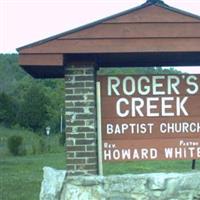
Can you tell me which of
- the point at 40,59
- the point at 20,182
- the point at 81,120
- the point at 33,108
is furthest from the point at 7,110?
the point at 40,59

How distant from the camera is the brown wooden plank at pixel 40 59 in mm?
7918

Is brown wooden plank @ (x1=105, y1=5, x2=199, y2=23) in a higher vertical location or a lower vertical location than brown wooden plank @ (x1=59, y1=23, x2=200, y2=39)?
higher

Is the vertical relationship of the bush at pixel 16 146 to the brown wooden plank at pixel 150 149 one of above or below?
above

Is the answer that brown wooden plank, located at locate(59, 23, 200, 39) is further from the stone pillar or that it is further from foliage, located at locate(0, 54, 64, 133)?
foliage, located at locate(0, 54, 64, 133)

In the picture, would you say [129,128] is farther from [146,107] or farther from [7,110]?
[7,110]

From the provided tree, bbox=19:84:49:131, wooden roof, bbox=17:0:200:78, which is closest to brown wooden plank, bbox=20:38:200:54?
wooden roof, bbox=17:0:200:78

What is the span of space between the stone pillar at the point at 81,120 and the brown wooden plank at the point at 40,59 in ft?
1.12

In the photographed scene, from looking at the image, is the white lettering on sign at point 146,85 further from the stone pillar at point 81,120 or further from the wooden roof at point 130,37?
the wooden roof at point 130,37

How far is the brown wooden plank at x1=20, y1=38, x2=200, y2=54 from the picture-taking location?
7.96 metres

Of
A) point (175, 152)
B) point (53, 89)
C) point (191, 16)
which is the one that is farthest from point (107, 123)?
point (53, 89)

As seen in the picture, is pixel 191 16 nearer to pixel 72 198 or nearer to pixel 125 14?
pixel 125 14

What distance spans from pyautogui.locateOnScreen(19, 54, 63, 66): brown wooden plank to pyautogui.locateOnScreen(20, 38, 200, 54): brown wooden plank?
78mm

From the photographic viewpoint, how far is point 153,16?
799 centimetres

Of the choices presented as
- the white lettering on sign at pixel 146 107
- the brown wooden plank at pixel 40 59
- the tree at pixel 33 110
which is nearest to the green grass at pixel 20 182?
the white lettering on sign at pixel 146 107
